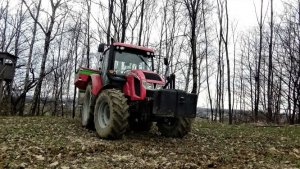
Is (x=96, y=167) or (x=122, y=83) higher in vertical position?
(x=122, y=83)

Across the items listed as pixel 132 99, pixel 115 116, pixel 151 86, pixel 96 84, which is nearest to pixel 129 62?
pixel 96 84

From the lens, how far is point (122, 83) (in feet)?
35.5

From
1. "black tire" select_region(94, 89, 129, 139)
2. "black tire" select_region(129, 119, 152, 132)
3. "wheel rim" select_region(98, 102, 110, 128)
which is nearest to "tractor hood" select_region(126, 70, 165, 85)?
"black tire" select_region(94, 89, 129, 139)

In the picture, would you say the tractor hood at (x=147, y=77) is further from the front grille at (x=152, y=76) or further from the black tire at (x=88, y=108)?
the black tire at (x=88, y=108)

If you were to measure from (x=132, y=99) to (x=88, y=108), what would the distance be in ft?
10.2

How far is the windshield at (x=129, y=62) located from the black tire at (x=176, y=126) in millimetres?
1801

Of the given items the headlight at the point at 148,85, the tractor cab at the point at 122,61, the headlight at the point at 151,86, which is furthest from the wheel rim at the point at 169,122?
the tractor cab at the point at 122,61

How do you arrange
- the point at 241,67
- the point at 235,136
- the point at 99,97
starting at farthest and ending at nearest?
the point at 241,67, the point at 235,136, the point at 99,97

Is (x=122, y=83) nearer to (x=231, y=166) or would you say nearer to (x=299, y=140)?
(x=231, y=166)

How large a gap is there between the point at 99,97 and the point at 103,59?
1.88 meters

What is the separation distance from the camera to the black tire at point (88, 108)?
1188 centimetres

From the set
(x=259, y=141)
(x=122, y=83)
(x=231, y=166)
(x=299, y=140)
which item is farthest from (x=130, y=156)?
(x=299, y=140)

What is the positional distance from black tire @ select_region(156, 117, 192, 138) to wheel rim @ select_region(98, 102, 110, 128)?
1.56 m

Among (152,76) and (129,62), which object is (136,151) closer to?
(152,76)
